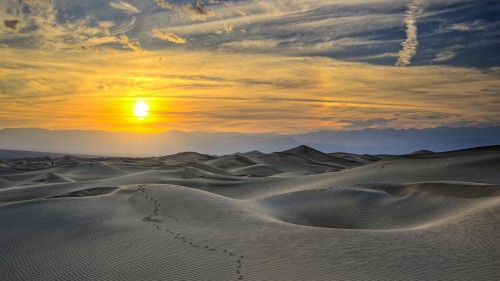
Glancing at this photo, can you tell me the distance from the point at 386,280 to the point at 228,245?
5.65ft

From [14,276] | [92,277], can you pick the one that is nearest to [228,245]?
[92,277]

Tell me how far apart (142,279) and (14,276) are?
137 centimetres

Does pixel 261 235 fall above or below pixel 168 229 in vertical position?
above

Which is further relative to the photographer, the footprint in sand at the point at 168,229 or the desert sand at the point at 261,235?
the footprint in sand at the point at 168,229

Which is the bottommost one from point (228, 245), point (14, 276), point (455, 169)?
point (14, 276)

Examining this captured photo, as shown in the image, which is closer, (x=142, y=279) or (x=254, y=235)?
(x=142, y=279)

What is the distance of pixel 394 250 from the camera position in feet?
12.9

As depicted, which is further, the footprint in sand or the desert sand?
the footprint in sand

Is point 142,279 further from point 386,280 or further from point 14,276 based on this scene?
point 386,280

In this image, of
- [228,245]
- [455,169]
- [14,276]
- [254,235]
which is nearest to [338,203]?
[254,235]

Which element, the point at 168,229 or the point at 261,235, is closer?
the point at 261,235

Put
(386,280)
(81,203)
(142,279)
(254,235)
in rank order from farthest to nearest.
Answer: (81,203) → (254,235) → (142,279) → (386,280)

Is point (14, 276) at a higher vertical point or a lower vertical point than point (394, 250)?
lower

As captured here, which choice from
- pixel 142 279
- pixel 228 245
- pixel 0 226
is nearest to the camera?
pixel 142 279
